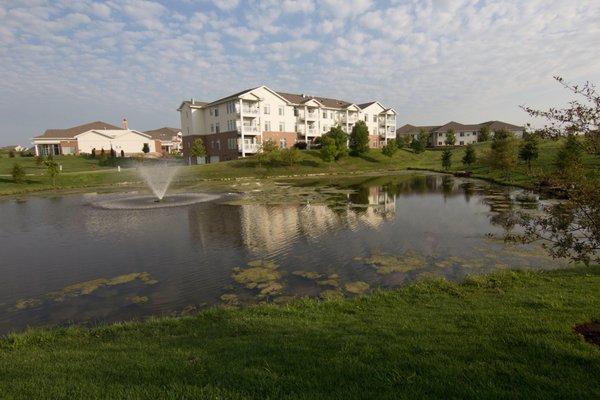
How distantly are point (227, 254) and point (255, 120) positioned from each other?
56.1 meters

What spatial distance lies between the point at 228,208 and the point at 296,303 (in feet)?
63.9

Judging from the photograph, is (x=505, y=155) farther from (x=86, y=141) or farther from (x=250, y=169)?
(x=86, y=141)

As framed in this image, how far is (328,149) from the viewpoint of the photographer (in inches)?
2554

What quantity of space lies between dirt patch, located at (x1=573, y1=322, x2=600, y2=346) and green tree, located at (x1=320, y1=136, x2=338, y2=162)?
58.9m

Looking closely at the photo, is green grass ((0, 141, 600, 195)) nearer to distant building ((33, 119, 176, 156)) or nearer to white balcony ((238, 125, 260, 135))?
white balcony ((238, 125, 260, 135))

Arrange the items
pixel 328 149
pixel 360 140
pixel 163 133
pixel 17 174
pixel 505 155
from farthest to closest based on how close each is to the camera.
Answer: pixel 163 133 < pixel 360 140 < pixel 328 149 < pixel 17 174 < pixel 505 155

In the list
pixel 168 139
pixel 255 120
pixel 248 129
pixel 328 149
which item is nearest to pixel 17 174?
pixel 248 129

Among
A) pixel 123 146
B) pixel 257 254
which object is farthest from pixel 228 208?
pixel 123 146

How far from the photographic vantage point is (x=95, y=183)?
50.2 meters

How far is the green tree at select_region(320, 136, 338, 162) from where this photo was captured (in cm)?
6500

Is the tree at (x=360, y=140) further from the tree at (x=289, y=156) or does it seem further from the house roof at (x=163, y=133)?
the house roof at (x=163, y=133)

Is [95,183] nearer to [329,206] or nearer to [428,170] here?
[329,206]

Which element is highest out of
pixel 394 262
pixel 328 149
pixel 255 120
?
pixel 255 120

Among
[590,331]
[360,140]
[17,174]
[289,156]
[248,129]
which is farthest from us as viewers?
[360,140]
